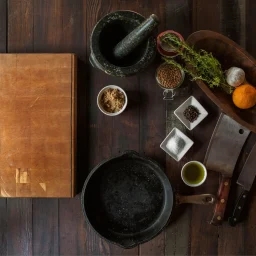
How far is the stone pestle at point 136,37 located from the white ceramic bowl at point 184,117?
0.27 meters

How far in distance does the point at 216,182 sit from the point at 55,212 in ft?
1.94

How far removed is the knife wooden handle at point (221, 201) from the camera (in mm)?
1080

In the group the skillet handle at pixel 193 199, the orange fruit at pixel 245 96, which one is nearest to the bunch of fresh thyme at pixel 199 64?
the orange fruit at pixel 245 96

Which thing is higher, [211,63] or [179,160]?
[211,63]

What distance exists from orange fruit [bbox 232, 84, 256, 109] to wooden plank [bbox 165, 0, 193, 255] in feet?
0.54

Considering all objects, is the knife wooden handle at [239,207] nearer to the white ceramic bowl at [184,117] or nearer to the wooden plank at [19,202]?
the white ceramic bowl at [184,117]

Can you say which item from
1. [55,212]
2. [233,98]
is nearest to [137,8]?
[233,98]

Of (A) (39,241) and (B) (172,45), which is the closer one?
(B) (172,45)

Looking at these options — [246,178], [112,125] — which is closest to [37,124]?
[112,125]

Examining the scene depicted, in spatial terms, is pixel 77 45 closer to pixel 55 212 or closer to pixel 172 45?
pixel 172 45

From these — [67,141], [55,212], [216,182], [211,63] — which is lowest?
[55,212]

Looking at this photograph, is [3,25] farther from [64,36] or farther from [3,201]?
[3,201]

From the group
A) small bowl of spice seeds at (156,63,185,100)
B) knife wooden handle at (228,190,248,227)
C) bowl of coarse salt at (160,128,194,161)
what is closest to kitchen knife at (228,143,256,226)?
knife wooden handle at (228,190,248,227)

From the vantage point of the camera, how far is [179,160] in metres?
1.09
